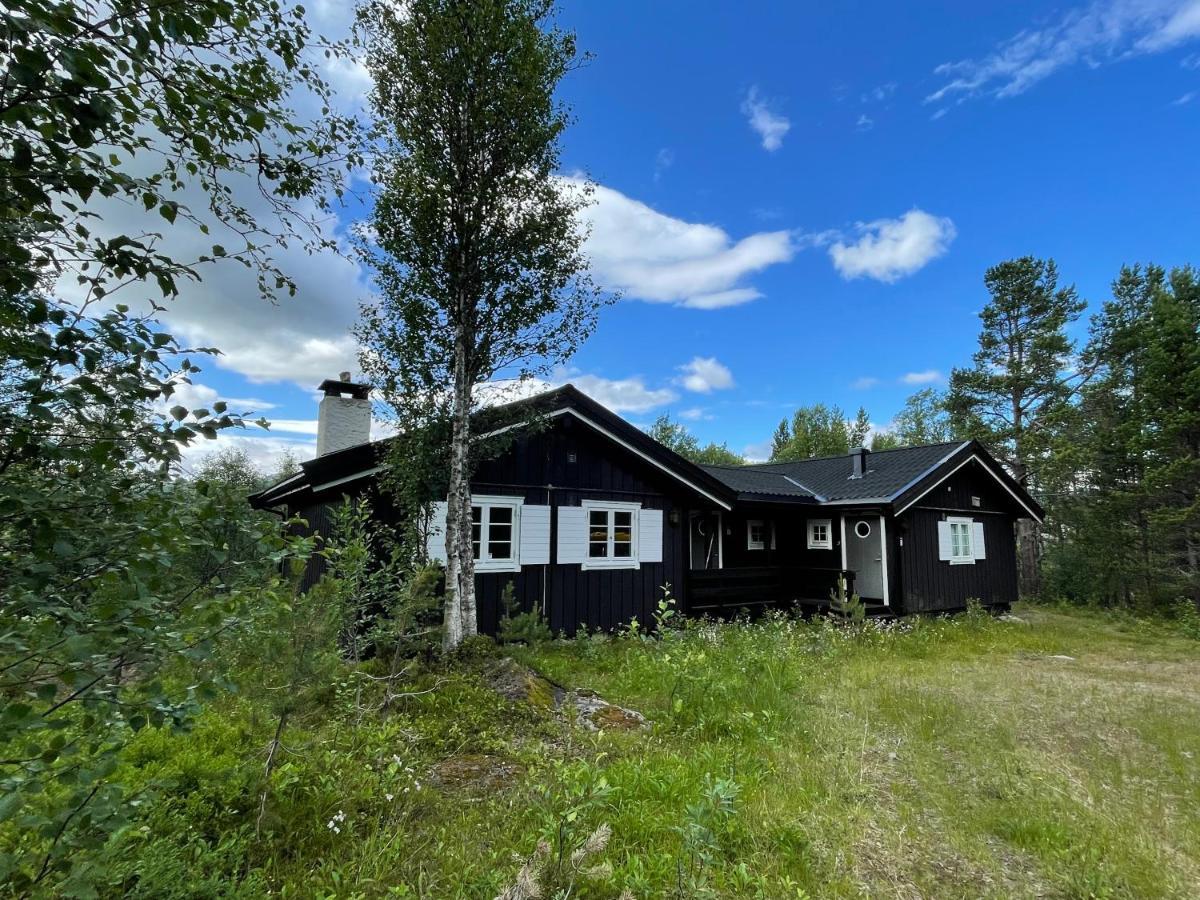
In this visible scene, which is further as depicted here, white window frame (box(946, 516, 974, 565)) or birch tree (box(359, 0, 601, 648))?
white window frame (box(946, 516, 974, 565))

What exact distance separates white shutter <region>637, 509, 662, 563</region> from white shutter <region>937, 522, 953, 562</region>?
8.03 meters

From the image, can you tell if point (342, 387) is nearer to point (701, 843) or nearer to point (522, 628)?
point (522, 628)

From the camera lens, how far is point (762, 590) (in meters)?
12.9

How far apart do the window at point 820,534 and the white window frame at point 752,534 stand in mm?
1169

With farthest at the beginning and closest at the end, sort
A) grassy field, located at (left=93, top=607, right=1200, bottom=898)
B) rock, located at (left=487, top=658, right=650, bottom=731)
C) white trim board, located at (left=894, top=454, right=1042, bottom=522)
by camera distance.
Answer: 1. white trim board, located at (left=894, top=454, right=1042, bottom=522)
2. rock, located at (left=487, top=658, right=650, bottom=731)
3. grassy field, located at (left=93, top=607, right=1200, bottom=898)

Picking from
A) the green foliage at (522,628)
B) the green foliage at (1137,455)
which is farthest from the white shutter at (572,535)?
the green foliage at (1137,455)

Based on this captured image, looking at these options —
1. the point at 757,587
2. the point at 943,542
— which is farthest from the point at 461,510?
the point at 943,542

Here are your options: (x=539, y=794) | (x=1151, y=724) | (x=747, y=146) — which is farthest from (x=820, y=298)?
(x=539, y=794)

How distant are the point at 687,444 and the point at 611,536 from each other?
34.9 metres

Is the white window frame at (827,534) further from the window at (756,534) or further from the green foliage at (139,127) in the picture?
the green foliage at (139,127)

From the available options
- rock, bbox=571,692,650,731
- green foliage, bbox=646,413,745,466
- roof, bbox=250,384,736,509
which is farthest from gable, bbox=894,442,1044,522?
green foliage, bbox=646,413,745,466

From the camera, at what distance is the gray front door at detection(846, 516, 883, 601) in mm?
13688

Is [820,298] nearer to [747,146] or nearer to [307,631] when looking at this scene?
[747,146]

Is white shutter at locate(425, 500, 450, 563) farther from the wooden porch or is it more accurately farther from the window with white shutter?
the window with white shutter
